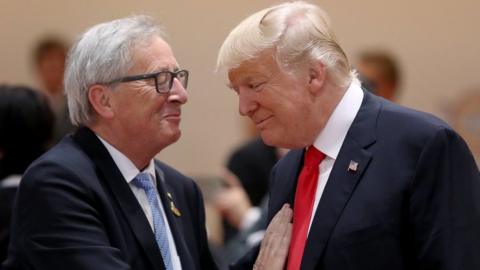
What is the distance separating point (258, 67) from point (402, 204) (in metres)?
0.63

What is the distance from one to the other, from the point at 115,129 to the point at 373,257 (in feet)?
3.30

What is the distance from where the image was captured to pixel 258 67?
3.64 m

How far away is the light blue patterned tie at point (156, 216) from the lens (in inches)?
151

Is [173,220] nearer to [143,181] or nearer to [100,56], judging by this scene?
[143,181]

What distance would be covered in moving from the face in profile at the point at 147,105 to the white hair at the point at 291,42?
32 centimetres

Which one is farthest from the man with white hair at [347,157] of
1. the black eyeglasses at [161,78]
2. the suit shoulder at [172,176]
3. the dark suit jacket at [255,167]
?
the dark suit jacket at [255,167]

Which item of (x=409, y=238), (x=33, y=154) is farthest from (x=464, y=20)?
(x=409, y=238)

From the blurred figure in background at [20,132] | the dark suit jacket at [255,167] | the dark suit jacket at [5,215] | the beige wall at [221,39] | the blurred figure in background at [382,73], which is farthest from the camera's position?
the beige wall at [221,39]

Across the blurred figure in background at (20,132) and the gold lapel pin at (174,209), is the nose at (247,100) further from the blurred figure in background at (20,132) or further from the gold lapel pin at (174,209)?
the blurred figure in background at (20,132)

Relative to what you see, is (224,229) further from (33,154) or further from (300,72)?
(300,72)

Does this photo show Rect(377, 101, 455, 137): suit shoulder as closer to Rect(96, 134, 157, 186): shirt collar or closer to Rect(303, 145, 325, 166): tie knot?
Rect(303, 145, 325, 166): tie knot

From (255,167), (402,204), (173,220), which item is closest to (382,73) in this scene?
(255,167)

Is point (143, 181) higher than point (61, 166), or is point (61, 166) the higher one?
point (61, 166)

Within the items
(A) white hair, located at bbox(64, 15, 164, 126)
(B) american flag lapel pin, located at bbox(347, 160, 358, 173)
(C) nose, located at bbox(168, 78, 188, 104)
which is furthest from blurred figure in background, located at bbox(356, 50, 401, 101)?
(B) american flag lapel pin, located at bbox(347, 160, 358, 173)
